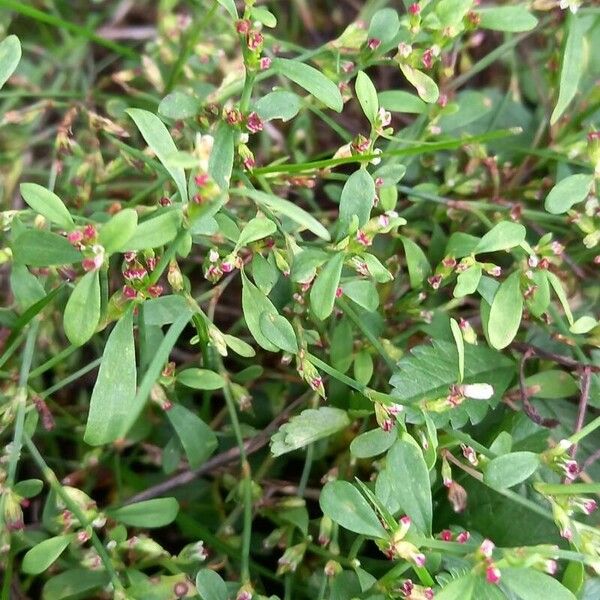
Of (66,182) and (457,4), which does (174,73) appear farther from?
(457,4)

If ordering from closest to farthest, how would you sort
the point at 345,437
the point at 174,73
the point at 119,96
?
the point at 345,437
the point at 174,73
the point at 119,96

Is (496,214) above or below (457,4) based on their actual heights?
below

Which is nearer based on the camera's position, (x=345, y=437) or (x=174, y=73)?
(x=345, y=437)

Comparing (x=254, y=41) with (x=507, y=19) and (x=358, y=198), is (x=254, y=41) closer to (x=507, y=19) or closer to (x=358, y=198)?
(x=358, y=198)

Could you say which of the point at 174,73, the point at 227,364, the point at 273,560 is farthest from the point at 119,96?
the point at 273,560

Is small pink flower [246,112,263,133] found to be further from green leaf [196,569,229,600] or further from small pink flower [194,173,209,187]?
green leaf [196,569,229,600]

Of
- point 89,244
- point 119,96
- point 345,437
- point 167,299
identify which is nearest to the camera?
point 89,244

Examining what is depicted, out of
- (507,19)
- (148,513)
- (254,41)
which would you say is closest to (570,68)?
(507,19)
